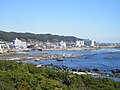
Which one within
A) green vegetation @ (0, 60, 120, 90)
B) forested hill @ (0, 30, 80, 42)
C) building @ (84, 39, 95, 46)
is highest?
forested hill @ (0, 30, 80, 42)

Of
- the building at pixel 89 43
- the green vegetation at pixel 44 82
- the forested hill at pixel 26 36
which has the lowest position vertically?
the green vegetation at pixel 44 82

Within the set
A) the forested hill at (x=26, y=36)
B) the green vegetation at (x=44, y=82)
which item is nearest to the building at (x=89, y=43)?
the forested hill at (x=26, y=36)

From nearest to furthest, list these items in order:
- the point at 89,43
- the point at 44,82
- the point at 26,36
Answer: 1. the point at 44,82
2. the point at 26,36
3. the point at 89,43

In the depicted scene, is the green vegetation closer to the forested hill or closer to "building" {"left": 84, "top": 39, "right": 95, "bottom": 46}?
the forested hill

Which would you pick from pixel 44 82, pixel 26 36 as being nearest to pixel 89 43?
pixel 26 36

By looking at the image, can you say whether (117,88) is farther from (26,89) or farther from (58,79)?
(26,89)

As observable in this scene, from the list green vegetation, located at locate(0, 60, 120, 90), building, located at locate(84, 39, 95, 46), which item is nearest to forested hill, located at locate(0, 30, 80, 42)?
building, located at locate(84, 39, 95, 46)

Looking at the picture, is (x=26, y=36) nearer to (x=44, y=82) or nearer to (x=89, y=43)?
(x=89, y=43)

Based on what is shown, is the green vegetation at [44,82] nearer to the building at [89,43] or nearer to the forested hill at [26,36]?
the forested hill at [26,36]

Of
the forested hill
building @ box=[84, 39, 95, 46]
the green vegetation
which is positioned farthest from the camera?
building @ box=[84, 39, 95, 46]

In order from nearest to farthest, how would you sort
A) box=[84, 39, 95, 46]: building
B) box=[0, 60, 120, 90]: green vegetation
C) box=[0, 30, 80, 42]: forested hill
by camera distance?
box=[0, 60, 120, 90]: green vegetation → box=[0, 30, 80, 42]: forested hill → box=[84, 39, 95, 46]: building

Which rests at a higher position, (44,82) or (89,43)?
(89,43)

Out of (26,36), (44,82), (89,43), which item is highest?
(26,36)

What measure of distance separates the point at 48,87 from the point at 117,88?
19.9 feet
